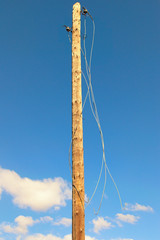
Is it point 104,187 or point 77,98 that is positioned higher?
point 77,98

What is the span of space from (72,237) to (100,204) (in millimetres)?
1196

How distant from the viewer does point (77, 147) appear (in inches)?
183

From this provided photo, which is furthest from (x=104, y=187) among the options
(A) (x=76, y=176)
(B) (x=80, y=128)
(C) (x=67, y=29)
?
(C) (x=67, y=29)

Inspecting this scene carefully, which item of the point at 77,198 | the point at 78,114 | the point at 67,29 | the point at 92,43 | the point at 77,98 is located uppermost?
the point at 92,43

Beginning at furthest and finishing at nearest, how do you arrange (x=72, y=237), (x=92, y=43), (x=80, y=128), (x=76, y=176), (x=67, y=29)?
(x=92, y=43) → (x=67, y=29) → (x=80, y=128) → (x=76, y=176) → (x=72, y=237)

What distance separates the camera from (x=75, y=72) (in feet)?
17.5

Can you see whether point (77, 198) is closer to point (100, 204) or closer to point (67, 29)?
point (100, 204)

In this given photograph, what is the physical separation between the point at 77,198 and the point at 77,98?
2013 millimetres

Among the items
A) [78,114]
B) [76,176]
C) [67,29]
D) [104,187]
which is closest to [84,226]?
[76,176]

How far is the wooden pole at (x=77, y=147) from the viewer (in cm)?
418

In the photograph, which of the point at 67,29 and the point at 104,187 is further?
the point at 67,29

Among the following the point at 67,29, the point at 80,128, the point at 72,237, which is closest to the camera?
the point at 72,237

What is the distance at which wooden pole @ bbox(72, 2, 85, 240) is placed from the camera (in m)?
4.18

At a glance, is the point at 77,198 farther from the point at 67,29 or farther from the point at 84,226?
the point at 67,29
